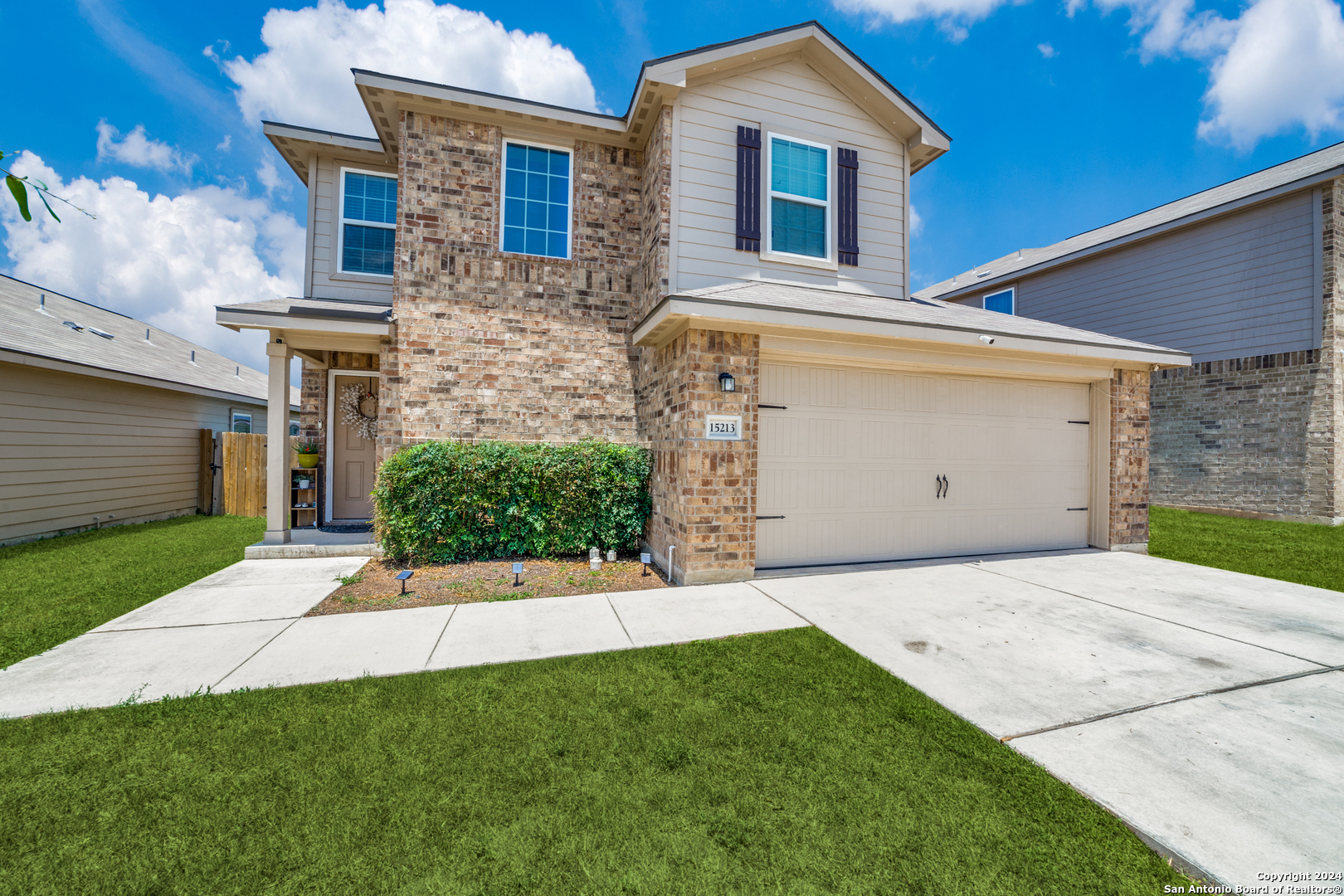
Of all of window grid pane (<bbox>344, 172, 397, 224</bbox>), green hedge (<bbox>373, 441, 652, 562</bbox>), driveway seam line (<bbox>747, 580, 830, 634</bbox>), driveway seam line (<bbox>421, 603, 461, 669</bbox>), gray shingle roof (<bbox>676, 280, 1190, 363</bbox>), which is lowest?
driveway seam line (<bbox>421, 603, 461, 669</bbox>)

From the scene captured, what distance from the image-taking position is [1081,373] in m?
7.08

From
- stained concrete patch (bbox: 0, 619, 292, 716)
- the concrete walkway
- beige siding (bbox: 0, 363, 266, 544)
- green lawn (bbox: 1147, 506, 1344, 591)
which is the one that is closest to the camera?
the concrete walkway

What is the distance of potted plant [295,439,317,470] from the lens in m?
7.88

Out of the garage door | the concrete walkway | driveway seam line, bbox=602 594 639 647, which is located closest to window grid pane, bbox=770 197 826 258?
the garage door

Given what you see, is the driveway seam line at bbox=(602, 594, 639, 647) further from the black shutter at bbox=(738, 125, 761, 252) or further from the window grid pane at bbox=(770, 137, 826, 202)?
the window grid pane at bbox=(770, 137, 826, 202)

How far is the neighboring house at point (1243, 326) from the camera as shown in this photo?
950 centimetres

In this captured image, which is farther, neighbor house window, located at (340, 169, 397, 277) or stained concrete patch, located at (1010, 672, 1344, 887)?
neighbor house window, located at (340, 169, 397, 277)

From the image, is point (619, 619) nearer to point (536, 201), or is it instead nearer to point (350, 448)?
point (536, 201)

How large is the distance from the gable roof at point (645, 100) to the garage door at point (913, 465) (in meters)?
3.89

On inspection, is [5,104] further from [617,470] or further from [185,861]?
[617,470]

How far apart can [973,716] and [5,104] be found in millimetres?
5019

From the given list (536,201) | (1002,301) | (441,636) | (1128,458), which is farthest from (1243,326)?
(441,636)

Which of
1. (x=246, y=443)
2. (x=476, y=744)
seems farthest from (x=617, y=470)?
(x=246, y=443)

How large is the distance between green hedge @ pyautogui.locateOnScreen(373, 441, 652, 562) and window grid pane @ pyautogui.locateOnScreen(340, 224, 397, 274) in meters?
3.89
